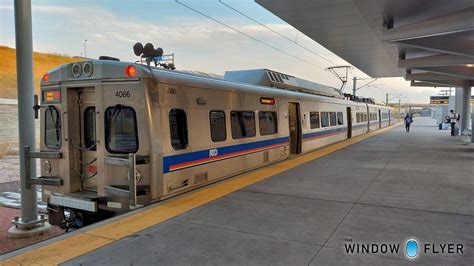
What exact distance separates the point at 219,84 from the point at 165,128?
6.89 ft

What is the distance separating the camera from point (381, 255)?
148 inches

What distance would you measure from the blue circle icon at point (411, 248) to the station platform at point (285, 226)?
5 cm

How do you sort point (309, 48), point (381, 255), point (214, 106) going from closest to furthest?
point (381, 255), point (214, 106), point (309, 48)

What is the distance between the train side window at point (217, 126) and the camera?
7212mm

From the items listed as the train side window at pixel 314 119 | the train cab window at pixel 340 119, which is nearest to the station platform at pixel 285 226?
the train side window at pixel 314 119

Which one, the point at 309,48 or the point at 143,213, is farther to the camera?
the point at 309,48

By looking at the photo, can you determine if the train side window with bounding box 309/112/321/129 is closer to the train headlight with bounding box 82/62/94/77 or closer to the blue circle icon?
the train headlight with bounding box 82/62/94/77

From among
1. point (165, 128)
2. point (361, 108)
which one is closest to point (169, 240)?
point (165, 128)

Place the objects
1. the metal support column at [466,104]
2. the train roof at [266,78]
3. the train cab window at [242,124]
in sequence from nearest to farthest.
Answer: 1. the train cab window at [242,124]
2. the train roof at [266,78]
3. the metal support column at [466,104]

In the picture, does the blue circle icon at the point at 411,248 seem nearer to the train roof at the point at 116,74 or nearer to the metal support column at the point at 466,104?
the train roof at the point at 116,74

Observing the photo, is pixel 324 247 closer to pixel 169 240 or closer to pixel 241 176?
pixel 169 240

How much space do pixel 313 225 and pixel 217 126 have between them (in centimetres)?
335
